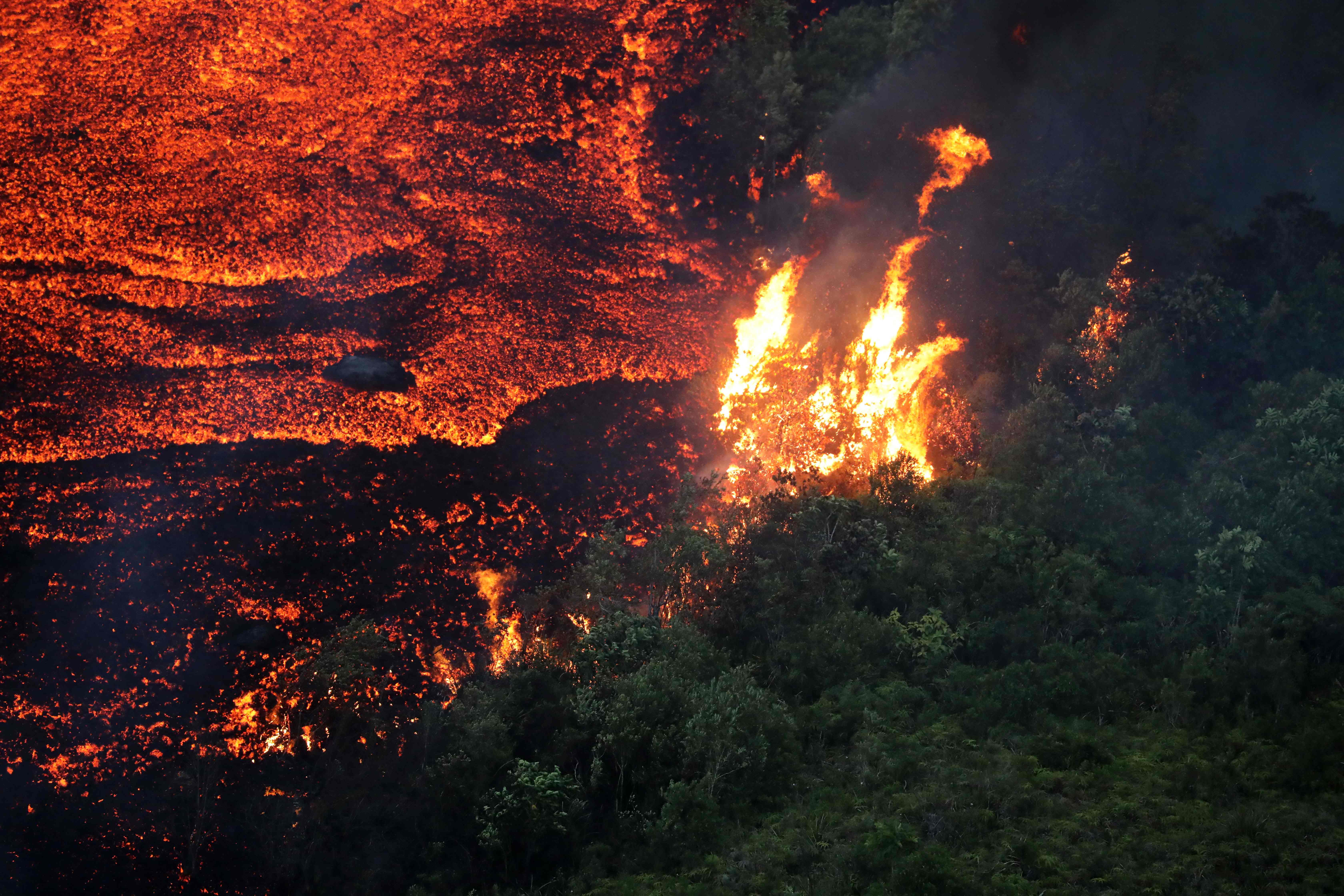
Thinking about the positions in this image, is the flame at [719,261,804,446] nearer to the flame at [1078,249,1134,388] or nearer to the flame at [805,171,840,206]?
the flame at [805,171,840,206]

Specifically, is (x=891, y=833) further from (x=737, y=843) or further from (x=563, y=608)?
(x=563, y=608)

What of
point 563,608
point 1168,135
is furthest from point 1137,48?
point 563,608

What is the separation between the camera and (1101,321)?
42.3 ft

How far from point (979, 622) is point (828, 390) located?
11.7ft

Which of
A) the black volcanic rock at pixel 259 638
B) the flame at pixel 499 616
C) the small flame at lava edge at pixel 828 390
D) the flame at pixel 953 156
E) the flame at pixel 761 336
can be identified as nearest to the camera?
the black volcanic rock at pixel 259 638

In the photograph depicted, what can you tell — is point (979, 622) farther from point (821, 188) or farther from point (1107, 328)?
point (821, 188)

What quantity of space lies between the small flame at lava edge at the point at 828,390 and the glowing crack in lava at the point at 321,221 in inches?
31.7

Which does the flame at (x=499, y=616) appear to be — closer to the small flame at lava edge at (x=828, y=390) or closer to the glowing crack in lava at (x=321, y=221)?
the glowing crack in lava at (x=321, y=221)

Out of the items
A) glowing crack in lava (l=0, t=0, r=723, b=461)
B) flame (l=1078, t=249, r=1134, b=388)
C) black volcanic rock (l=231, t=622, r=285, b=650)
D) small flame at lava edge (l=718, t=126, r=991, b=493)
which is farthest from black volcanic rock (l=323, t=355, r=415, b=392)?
flame (l=1078, t=249, r=1134, b=388)

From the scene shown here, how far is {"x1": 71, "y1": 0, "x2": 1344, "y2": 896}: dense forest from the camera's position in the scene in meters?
7.90

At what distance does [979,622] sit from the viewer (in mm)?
10430

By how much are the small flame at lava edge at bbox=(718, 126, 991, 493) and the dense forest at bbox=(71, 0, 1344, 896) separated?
0.56 meters

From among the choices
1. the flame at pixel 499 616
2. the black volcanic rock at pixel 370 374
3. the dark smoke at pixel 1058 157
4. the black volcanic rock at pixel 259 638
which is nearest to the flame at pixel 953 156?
the dark smoke at pixel 1058 157

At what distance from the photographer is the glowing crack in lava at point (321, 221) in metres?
9.70
